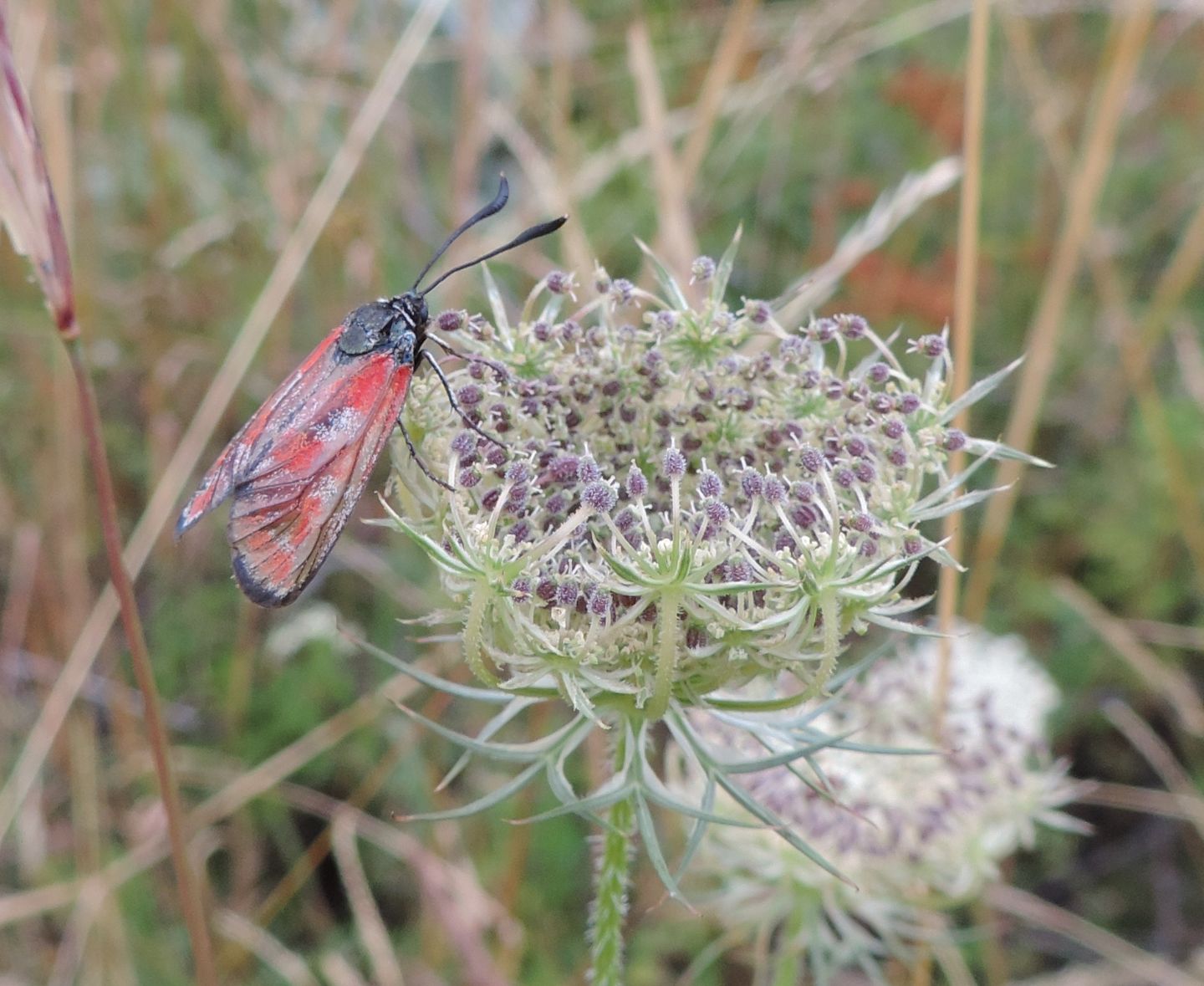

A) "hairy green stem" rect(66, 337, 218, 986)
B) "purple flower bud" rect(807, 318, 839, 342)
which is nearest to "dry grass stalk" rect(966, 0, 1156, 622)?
"purple flower bud" rect(807, 318, 839, 342)

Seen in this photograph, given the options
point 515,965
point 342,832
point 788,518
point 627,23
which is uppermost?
point 627,23

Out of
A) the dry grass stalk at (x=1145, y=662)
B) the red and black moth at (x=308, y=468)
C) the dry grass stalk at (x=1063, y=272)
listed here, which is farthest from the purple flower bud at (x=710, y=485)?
the dry grass stalk at (x=1145, y=662)

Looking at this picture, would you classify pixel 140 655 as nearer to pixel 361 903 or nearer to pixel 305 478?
pixel 305 478

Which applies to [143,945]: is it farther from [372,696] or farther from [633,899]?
[633,899]

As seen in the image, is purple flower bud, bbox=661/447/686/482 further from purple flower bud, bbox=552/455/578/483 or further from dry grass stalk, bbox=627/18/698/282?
dry grass stalk, bbox=627/18/698/282

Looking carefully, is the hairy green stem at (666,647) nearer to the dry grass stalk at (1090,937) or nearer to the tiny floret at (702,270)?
the tiny floret at (702,270)

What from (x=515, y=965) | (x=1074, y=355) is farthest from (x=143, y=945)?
(x=1074, y=355)
